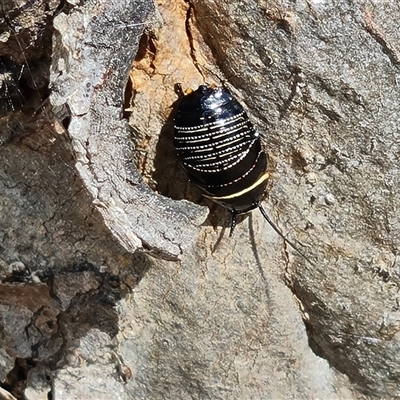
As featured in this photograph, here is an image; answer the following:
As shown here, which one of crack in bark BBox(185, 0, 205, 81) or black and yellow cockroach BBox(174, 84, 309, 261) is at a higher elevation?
crack in bark BBox(185, 0, 205, 81)

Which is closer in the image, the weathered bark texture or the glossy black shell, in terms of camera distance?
the weathered bark texture

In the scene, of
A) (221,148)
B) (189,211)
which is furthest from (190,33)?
(189,211)

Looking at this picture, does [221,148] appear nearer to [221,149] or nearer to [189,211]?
[221,149]

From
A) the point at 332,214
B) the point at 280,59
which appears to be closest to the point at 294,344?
the point at 332,214

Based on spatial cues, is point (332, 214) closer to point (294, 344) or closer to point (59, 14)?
point (294, 344)

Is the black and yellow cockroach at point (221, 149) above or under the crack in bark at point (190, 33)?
under

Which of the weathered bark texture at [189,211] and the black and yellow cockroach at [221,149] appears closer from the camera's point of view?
the weathered bark texture at [189,211]
